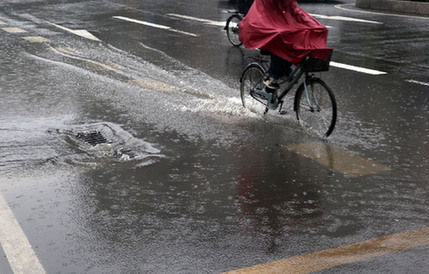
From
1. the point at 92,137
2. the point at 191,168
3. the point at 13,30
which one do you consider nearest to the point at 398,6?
the point at 13,30

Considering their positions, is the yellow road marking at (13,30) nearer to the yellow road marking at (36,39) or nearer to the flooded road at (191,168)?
the yellow road marking at (36,39)

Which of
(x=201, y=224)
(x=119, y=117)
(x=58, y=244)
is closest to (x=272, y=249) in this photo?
(x=201, y=224)

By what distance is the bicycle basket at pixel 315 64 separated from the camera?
7.23 m

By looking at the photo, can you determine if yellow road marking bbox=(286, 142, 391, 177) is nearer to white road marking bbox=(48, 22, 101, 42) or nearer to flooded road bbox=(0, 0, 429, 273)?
flooded road bbox=(0, 0, 429, 273)

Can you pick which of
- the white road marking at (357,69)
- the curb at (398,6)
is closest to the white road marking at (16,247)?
the white road marking at (357,69)

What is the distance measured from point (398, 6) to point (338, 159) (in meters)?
16.8

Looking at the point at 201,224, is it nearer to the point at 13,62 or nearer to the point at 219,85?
the point at 219,85

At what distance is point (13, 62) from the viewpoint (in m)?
11.8

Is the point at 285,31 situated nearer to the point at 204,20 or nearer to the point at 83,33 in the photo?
the point at 83,33

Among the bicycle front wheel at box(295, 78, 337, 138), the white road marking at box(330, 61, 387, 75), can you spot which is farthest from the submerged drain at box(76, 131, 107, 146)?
the white road marking at box(330, 61, 387, 75)

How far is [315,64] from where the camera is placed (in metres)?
7.27

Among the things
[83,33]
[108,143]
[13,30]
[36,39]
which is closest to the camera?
[108,143]

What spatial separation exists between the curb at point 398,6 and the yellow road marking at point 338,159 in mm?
15606

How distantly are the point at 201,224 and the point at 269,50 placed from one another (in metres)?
3.04
